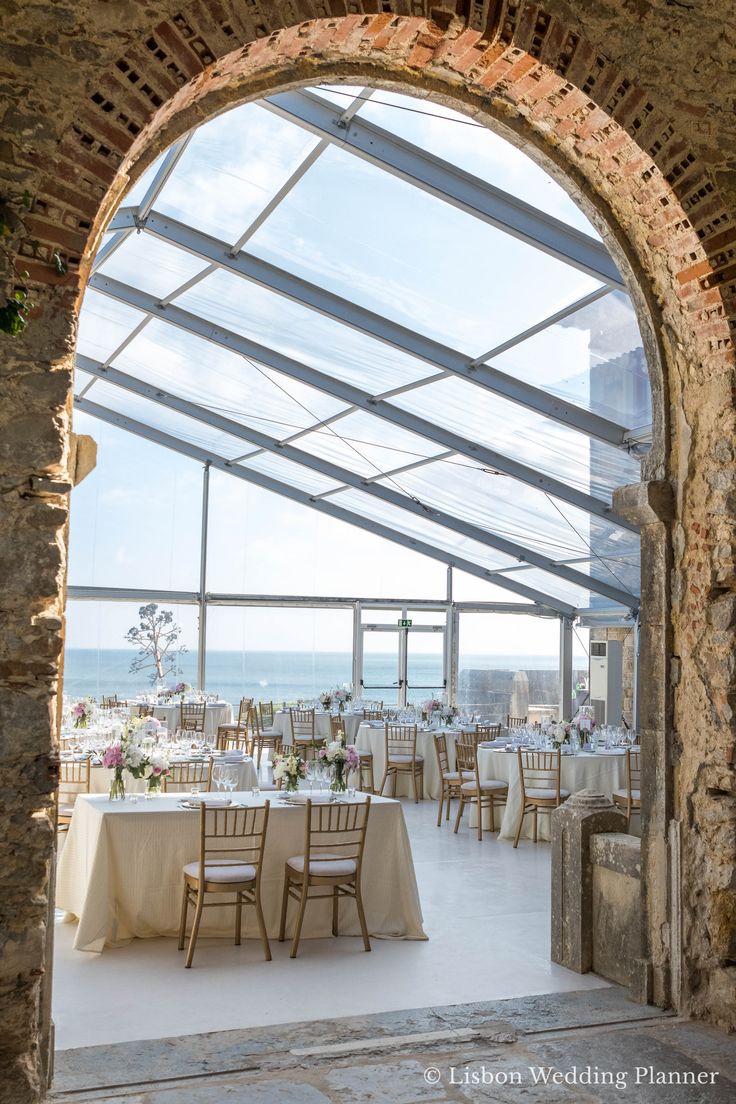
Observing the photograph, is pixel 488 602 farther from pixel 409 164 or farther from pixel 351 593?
pixel 409 164

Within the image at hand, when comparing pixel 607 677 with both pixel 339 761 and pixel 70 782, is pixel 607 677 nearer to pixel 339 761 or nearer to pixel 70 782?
pixel 339 761

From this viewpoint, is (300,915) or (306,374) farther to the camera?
(306,374)

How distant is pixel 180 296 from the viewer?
34.6 feet

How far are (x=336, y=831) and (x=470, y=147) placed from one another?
449 centimetres

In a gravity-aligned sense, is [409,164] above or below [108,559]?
above

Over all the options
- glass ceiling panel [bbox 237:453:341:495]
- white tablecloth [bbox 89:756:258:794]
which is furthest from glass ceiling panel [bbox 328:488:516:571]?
white tablecloth [bbox 89:756:258:794]

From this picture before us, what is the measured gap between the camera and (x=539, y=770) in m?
9.16

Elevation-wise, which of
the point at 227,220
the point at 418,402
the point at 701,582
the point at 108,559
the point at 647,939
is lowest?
the point at 647,939

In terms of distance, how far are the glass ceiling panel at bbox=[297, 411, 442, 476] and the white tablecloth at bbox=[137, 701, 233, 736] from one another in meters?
4.09

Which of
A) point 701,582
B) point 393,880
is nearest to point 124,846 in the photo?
point 393,880

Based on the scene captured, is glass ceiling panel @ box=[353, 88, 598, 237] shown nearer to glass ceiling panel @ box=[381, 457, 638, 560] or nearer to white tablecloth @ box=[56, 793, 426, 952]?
white tablecloth @ box=[56, 793, 426, 952]

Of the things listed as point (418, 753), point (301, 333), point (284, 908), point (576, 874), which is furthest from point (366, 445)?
point (576, 874)

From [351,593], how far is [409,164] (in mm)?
11525

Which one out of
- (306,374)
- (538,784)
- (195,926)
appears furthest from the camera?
(306,374)
